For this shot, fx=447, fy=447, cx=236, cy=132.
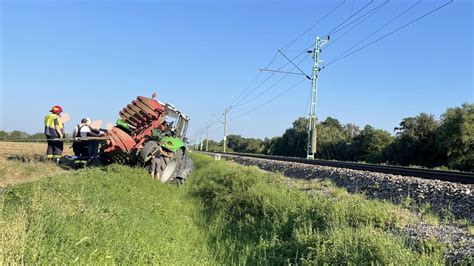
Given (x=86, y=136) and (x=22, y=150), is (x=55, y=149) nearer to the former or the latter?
(x=86, y=136)

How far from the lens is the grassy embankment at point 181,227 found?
17.3 feet

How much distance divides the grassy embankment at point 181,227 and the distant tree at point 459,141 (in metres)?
36.6

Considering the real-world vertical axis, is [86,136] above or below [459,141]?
below

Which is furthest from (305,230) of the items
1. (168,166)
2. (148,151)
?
(168,166)

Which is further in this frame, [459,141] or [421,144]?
[421,144]

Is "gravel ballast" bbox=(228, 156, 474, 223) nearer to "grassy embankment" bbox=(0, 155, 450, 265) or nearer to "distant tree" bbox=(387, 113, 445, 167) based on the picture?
"grassy embankment" bbox=(0, 155, 450, 265)

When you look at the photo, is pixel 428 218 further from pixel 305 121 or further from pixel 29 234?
pixel 305 121

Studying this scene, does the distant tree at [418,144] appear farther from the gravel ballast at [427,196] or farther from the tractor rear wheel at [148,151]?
the tractor rear wheel at [148,151]

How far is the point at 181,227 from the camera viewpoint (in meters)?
9.64

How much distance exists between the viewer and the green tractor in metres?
13.8

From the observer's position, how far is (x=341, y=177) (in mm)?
16984

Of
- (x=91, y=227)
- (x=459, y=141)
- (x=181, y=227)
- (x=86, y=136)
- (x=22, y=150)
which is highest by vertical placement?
(x=459, y=141)

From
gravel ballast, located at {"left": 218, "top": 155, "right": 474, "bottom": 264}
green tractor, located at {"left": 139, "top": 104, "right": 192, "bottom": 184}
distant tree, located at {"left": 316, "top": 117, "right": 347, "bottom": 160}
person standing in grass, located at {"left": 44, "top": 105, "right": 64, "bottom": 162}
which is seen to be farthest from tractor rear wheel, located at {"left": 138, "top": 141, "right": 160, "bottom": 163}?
distant tree, located at {"left": 316, "top": 117, "right": 347, "bottom": 160}

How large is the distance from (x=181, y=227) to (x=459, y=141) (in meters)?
41.1
